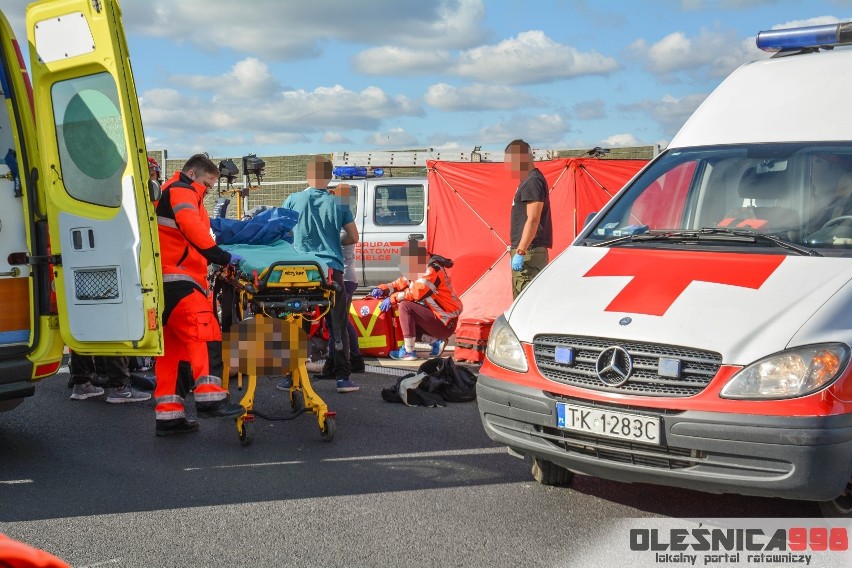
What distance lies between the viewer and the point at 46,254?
6191mm

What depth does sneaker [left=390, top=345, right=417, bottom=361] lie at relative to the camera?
975 centimetres

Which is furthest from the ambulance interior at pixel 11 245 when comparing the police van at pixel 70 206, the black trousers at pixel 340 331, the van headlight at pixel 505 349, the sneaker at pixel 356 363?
A: the sneaker at pixel 356 363

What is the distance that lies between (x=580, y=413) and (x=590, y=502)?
2.70 ft

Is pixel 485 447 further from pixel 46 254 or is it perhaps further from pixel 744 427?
pixel 46 254

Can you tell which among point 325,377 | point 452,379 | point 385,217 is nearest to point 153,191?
point 452,379

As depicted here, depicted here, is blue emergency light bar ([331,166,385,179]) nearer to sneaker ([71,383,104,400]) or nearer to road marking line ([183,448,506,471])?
sneaker ([71,383,104,400])

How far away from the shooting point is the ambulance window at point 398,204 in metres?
14.5

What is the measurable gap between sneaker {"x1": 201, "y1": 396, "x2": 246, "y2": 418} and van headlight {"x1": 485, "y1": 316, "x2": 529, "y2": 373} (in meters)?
2.04

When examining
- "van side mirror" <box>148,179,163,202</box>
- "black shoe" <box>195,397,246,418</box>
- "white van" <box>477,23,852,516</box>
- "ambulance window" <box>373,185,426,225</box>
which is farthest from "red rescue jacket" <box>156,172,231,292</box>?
"ambulance window" <box>373,185,426,225</box>

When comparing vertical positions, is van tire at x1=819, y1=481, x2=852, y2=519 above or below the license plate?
below

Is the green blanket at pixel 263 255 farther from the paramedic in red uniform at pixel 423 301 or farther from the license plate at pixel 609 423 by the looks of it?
the license plate at pixel 609 423

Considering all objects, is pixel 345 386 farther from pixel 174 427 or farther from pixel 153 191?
pixel 153 191

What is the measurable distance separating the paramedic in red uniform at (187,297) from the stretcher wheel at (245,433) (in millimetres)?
100

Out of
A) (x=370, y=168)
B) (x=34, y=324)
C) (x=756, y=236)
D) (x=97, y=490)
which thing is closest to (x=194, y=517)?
(x=97, y=490)
